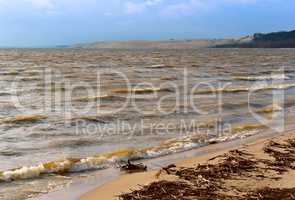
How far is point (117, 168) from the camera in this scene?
9.93 m

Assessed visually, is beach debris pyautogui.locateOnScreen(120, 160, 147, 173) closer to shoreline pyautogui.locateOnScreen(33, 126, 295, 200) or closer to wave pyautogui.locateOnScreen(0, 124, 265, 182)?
shoreline pyautogui.locateOnScreen(33, 126, 295, 200)

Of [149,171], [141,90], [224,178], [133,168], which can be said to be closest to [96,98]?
[141,90]

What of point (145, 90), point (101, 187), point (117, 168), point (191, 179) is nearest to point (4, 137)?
point (117, 168)

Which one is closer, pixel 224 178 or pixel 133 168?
pixel 224 178

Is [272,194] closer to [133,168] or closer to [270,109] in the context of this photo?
[133,168]

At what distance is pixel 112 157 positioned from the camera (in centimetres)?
1073

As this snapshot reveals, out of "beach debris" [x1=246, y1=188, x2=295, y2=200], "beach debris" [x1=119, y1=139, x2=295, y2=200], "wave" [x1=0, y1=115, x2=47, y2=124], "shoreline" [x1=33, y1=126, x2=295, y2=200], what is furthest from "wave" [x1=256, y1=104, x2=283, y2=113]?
"beach debris" [x1=246, y1=188, x2=295, y2=200]

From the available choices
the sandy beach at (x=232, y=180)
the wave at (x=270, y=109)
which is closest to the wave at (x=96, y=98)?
the wave at (x=270, y=109)

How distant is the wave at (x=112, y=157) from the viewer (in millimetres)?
9289

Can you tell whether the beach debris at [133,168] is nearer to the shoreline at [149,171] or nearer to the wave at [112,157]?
the shoreline at [149,171]

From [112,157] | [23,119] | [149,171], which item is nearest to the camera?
[149,171]

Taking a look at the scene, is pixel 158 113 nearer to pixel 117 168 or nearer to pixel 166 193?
pixel 117 168

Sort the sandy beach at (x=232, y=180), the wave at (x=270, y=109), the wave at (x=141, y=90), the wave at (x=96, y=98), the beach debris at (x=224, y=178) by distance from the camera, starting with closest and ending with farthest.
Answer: the beach debris at (x=224, y=178), the sandy beach at (x=232, y=180), the wave at (x=270, y=109), the wave at (x=96, y=98), the wave at (x=141, y=90)

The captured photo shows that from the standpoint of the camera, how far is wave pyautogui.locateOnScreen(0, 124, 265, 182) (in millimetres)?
9289
